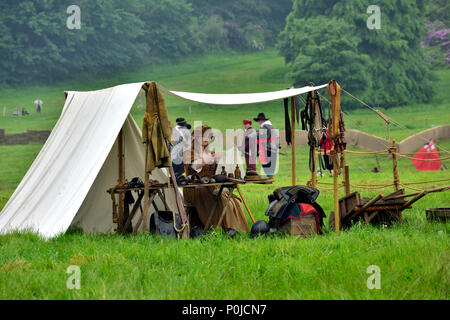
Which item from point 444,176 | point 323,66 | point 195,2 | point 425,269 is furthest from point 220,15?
point 425,269

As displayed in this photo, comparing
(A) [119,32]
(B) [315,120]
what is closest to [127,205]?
(B) [315,120]

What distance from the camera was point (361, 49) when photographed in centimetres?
3425

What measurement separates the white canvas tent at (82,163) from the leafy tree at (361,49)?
77.1 ft

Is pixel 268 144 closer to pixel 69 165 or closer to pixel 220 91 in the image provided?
pixel 69 165

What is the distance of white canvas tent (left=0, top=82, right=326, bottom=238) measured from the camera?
6934 millimetres

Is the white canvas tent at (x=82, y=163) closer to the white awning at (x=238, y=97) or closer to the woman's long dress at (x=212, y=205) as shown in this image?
the white awning at (x=238, y=97)

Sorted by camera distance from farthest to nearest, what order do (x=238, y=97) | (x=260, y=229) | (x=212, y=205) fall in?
(x=238, y=97), (x=212, y=205), (x=260, y=229)

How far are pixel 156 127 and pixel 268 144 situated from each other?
3.94 meters

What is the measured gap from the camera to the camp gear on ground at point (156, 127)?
6.84 m

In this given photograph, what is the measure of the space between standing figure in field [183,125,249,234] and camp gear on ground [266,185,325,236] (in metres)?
0.66

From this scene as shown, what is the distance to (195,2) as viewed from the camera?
50.3 m

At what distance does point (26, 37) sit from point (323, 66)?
19.6 metres

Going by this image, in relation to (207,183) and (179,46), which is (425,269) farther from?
(179,46)
